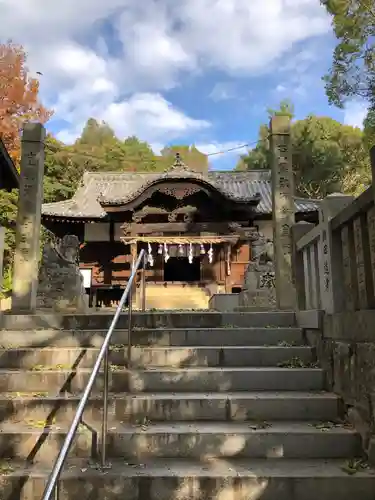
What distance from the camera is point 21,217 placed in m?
6.71

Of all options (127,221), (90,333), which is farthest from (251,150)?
(90,333)

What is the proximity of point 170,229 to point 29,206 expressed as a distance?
458 inches

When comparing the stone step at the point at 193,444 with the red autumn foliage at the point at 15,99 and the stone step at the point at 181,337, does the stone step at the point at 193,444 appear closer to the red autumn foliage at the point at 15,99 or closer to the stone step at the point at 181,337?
the stone step at the point at 181,337

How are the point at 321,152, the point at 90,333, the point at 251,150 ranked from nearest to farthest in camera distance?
the point at 90,333 → the point at 321,152 → the point at 251,150

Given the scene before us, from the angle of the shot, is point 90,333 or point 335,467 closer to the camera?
point 335,467

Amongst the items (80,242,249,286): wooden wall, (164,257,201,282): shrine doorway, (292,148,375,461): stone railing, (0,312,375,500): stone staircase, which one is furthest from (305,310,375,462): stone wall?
(164,257,201,282): shrine doorway

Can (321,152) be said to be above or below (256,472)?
above

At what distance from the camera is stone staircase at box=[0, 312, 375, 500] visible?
2.71 m

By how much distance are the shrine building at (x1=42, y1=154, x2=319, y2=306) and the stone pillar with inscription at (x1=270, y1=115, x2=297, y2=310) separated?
995 cm

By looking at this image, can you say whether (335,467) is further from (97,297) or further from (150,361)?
(97,297)

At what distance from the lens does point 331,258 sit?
3912mm

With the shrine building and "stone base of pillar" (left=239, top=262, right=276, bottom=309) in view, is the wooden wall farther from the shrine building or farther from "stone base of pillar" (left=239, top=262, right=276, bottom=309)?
"stone base of pillar" (left=239, top=262, right=276, bottom=309)

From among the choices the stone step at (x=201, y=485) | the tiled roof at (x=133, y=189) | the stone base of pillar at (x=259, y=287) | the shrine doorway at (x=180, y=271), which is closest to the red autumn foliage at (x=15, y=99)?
the tiled roof at (x=133, y=189)

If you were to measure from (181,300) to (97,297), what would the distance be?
3805mm
